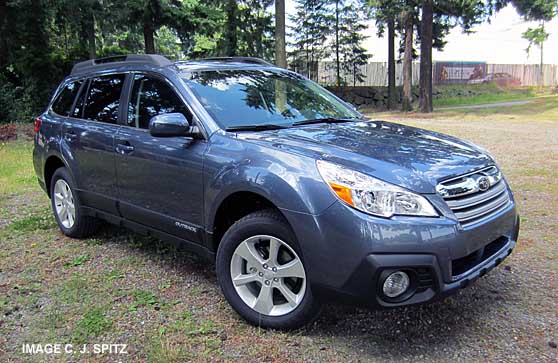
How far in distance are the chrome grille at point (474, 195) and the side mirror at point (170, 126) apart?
178 centimetres

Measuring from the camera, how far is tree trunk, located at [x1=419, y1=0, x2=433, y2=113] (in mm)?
20516

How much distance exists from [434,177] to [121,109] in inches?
110

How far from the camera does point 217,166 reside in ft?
10.9

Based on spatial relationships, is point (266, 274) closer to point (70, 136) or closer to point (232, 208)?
point (232, 208)

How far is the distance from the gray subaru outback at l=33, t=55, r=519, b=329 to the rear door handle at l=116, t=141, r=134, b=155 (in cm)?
2

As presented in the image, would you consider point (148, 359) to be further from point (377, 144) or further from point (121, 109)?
point (121, 109)

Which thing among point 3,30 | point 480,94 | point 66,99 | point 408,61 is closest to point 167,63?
point 66,99

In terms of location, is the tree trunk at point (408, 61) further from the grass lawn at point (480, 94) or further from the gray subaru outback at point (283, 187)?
the gray subaru outback at point (283, 187)

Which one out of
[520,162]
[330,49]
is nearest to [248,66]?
[520,162]

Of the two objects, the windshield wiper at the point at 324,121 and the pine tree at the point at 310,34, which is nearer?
the windshield wiper at the point at 324,121

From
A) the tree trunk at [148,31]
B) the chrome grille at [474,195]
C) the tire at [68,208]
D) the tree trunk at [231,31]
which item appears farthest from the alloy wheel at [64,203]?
the tree trunk at [231,31]

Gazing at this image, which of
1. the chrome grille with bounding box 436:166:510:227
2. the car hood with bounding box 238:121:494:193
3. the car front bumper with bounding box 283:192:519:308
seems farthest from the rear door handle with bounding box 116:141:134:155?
the chrome grille with bounding box 436:166:510:227

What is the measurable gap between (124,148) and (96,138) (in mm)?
522

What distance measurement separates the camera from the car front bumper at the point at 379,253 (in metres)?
2.63
